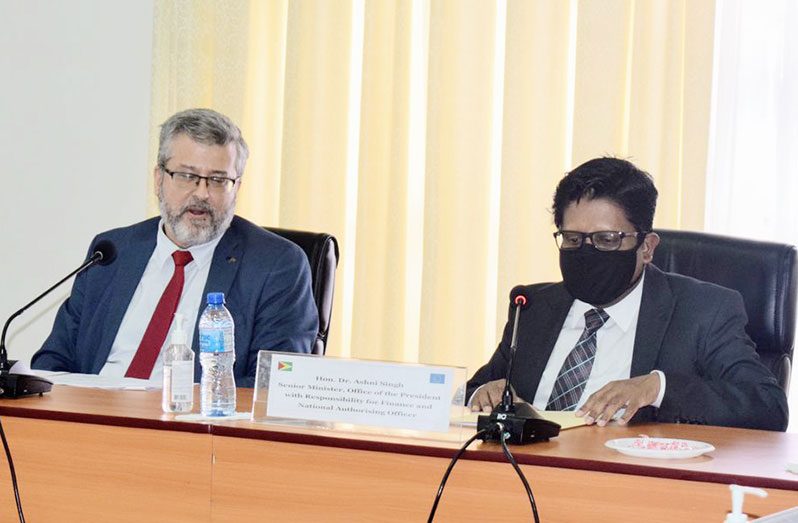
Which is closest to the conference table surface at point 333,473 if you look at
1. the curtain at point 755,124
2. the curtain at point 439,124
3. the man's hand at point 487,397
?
the man's hand at point 487,397

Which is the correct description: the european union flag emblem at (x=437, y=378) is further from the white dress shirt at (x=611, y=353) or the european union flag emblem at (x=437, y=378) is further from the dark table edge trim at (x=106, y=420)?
the white dress shirt at (x=611, y=353)

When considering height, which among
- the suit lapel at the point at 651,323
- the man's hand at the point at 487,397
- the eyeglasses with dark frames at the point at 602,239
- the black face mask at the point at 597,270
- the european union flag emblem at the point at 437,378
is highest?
the eyeglasses with dark frames at the point at 602,239

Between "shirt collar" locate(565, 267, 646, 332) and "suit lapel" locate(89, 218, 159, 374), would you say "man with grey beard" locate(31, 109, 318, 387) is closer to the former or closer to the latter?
"suit lapel" locate(89, 218, 159, 374)

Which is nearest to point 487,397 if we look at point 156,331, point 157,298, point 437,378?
point 437,378

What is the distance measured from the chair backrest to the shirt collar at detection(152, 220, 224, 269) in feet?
0.79

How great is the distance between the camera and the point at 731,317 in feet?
8.43

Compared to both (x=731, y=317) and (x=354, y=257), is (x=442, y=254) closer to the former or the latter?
(x=354, y=257)

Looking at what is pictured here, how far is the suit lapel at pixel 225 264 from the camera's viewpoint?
3062mm

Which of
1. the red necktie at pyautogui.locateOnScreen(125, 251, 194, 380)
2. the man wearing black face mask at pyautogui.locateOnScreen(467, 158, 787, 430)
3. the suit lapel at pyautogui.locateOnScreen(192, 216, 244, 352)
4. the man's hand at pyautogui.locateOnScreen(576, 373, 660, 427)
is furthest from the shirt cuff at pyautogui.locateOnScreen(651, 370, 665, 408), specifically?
the red necktie at pyautogui.locateOnScreen(125, 251, 194, 380)

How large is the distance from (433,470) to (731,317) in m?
1.07

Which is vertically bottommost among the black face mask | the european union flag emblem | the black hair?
the european union flag emblem

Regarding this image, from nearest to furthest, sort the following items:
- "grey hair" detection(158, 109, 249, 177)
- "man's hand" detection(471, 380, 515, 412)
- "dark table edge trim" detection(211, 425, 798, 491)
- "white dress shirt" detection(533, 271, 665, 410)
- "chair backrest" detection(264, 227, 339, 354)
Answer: "dark table edge trim" detection(211, 425, 798, 491) → "man's hand" detection(471, 380, 515, 412) → "white dress shirt" detection(533, 271, 665, 410) → "grey hair" detection(158, 109, 249, 177) → "chair backrest" detection(264, 227, 339, 354)

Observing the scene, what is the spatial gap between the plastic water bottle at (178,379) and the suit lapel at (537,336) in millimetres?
894

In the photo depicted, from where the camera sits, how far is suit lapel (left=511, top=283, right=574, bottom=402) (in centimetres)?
271
